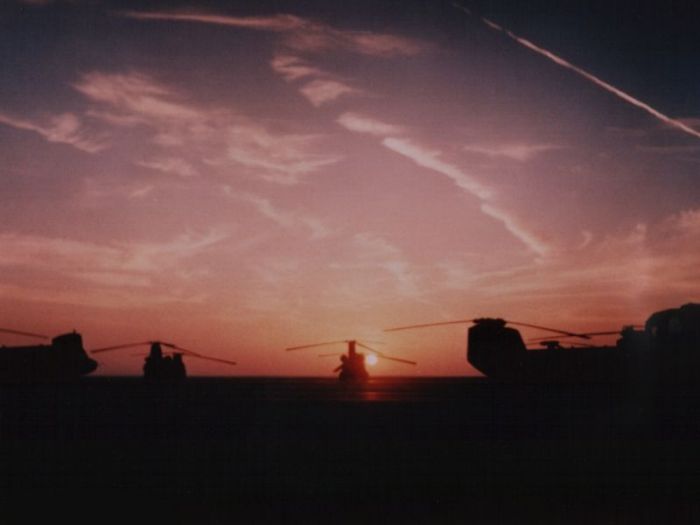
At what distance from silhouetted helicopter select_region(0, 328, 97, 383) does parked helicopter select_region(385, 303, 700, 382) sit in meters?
93.3

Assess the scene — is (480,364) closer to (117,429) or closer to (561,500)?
(117,429)

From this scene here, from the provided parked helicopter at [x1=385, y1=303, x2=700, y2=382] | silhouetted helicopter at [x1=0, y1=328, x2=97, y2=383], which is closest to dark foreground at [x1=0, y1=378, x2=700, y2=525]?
parked helicopter at [x1=385, y1=303, x2=700, y2=382]

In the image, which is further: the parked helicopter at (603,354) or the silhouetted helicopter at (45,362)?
the silhouetted helicopter at (45,362)

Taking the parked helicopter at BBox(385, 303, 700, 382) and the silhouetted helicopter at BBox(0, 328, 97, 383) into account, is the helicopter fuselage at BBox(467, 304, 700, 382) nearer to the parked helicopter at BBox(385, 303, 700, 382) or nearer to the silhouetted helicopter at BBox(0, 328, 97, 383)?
the parked helicopter at BBox(385, 303, 700, 382)

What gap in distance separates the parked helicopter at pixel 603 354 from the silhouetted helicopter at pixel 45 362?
306 ft

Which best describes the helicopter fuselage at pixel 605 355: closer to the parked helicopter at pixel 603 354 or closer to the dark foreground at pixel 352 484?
the parked helicopter at pixel 603 354

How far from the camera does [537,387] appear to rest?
158125 mm

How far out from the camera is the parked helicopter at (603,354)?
87831 mm

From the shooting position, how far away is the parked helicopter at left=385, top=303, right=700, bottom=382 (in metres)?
87.8

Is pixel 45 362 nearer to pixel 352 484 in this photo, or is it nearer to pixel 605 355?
pixel 605 355

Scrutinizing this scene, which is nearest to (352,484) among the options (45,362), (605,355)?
(605,355)

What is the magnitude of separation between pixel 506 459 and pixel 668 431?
19453 mm

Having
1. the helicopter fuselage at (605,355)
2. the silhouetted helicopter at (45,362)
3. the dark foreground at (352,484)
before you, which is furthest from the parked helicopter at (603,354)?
the silhouetted helicopter at (45,362)

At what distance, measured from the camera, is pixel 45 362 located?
18150cm
